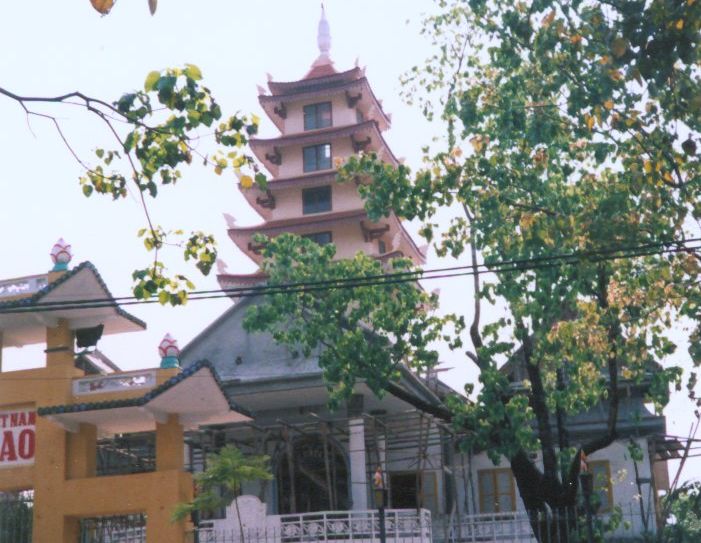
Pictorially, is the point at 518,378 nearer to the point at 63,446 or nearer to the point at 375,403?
the point at 375,403

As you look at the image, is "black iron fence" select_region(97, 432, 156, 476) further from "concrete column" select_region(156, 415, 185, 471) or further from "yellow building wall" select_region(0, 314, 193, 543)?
"concrete column" select_region(156, 415, 185, 471)

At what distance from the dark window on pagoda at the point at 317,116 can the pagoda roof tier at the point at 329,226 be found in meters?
4.81

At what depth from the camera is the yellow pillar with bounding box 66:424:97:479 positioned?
23.0 m

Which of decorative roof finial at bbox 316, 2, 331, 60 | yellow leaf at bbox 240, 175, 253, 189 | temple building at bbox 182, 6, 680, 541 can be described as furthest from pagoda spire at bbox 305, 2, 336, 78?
yellow leaf at bbox 240, 175, 253, 189

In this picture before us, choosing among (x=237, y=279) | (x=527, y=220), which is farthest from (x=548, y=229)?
(x=237, y=279)

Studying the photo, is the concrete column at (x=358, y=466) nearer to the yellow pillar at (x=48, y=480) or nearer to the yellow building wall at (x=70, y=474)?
the yellow building wall at (x=70, y=474)

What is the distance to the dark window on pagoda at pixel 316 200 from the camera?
150ft

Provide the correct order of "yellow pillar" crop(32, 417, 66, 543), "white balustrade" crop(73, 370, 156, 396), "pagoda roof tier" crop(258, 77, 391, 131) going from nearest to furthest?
1. "yellow pillar" crop(32, 417, 66, 543)
2. "white balustrade" crop(73, 370, 156, 396)
3. "pagoda roof tier" crop(258, 77, 391, 131)

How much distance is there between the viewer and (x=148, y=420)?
2348 centimetres

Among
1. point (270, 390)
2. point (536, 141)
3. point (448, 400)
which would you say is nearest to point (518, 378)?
point (270, 390)

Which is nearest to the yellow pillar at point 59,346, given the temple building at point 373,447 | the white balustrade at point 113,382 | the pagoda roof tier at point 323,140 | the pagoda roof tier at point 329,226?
the white balustrade at point 113,382

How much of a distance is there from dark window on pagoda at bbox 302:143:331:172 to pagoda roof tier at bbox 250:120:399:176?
0.32 m

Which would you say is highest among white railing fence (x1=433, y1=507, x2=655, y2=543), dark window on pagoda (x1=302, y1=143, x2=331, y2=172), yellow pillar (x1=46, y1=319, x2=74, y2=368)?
dark window on pagoda (x1=302, y1=143, x2=331, y2=172)

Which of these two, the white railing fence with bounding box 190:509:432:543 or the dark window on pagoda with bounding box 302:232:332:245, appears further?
the dark window on pagoda with bounding box 302:232:332:245
